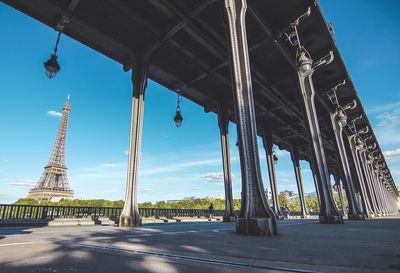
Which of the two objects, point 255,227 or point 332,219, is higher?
point 255,227

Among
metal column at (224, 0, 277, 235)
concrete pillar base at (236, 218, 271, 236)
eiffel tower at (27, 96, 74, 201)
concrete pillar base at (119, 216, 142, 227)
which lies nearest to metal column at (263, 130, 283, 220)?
concrete pillar base at (119, 216, 142, 227)

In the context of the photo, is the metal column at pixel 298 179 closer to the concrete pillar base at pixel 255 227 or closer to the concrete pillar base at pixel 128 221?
the concrete pillar base at pixel 128 221

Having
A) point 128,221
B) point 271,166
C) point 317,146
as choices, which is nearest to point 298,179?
point 271,166

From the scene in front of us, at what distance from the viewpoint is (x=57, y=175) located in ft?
214

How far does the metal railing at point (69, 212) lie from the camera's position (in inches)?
441

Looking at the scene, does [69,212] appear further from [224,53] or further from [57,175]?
[57,175]

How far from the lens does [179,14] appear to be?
9281mm

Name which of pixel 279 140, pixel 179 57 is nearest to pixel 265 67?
pixel 179 57

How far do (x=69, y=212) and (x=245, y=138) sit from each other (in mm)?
14020

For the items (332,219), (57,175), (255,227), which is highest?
(57,175)

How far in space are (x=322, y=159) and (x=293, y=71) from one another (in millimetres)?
5094

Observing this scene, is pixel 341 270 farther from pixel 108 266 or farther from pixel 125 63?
pixel 125 63

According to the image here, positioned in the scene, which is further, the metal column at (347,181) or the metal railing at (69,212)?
the metal column at (347,181)

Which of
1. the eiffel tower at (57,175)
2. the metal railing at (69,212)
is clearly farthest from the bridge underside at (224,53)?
the eiffel tower at (57,175)
